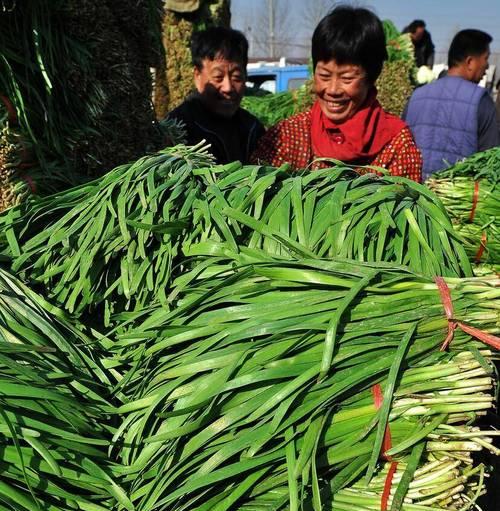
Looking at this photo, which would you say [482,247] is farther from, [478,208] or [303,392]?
[303,392]

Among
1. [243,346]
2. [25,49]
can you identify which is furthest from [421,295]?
[25,49]

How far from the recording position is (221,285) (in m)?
1.09

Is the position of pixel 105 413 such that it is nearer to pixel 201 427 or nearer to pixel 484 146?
pixel 201 427

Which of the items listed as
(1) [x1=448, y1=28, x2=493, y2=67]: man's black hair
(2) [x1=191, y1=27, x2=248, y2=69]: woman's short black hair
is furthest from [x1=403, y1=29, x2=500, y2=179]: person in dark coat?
(2) [x1=191, y1=27, x2=248, y2=69]: woman's short black hair

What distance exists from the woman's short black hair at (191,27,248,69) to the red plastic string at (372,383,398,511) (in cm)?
231

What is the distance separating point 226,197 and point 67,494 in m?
0.63

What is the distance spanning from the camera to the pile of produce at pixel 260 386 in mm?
955

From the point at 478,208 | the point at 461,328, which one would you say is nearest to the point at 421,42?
the point at 478,208

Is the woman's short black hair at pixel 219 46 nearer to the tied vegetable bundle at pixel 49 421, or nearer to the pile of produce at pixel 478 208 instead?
the pile of produce at pixel 478 208

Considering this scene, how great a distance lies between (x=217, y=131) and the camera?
3.00 m

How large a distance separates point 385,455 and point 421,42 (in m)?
9.27

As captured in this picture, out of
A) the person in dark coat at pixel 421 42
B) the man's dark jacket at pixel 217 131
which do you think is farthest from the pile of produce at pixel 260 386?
the person in dark coat at pixel 421 42

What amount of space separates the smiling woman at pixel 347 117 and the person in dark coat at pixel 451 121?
1.61m

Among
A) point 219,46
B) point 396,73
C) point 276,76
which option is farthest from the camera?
point 276,76
